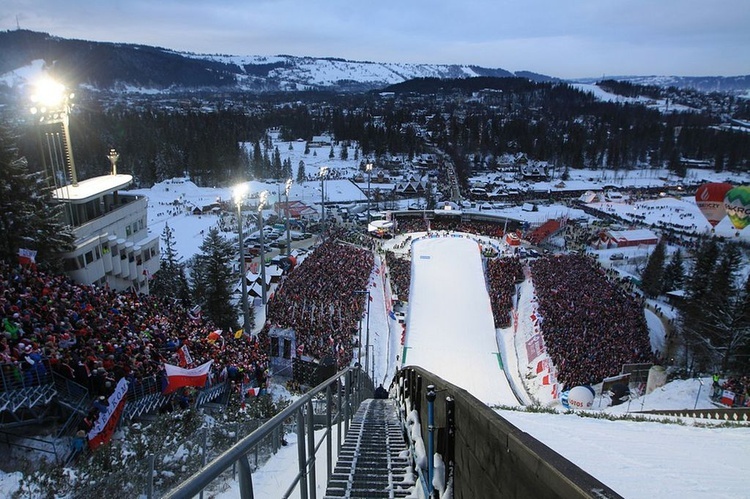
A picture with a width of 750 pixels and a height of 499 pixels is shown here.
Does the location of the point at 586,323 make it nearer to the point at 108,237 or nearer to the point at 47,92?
the point at 108,237

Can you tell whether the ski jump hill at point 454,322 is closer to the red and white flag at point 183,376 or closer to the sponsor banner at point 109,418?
the red and white flag at point 183,376

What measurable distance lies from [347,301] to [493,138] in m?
89.8

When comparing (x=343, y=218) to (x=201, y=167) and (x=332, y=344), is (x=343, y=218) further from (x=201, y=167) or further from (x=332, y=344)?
(x=201, y=167)

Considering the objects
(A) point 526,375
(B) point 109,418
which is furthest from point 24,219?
(A) point 526,375

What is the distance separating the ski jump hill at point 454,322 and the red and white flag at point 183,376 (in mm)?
9649

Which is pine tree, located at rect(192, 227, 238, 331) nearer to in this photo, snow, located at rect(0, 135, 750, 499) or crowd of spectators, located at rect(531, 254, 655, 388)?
snow, located at rect(0, 135, 750, 499)

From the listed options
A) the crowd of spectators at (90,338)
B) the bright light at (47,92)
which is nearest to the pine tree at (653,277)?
the crowd of spectators at (90,338)

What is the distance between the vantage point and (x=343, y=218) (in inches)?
1877

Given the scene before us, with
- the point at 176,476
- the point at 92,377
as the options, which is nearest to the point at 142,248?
the point at 92,377

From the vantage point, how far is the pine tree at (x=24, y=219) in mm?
13617

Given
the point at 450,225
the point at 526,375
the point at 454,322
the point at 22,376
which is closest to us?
the point at 22,376

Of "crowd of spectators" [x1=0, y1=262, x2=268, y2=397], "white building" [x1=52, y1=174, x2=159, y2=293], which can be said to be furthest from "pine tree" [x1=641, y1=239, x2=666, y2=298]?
"white building" [x1=52, y1=174, x2=159, y2=293]

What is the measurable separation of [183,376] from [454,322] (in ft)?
54.1

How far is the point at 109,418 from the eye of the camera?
802 cm
